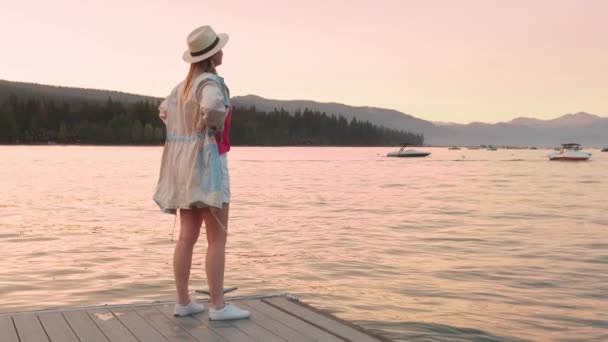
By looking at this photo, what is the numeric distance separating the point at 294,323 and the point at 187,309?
1.15 meters

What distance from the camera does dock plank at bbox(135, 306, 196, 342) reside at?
6.47 meters

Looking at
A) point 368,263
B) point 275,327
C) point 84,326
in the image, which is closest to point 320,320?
point 275,327

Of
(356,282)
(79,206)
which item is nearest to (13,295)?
(356,282)

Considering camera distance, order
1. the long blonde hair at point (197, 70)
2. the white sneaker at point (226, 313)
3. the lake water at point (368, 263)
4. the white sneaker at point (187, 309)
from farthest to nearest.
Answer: the lake water at point (368, 263)
the white sneaker at point (187, 309)
the white sneaker at point (226, 313)
the long blonde hair at point (197, 70)

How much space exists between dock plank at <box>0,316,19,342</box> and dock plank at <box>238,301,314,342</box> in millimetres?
2278

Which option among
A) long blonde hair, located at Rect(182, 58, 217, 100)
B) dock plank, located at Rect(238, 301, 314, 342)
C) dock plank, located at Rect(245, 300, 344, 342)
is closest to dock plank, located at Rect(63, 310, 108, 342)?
dock plank, located at Rect(238, 301, 314, 342)

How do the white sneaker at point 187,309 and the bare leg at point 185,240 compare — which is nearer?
the bare leg at point 185,240

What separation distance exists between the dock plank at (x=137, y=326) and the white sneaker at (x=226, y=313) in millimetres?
611

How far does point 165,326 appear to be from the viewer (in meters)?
6.88

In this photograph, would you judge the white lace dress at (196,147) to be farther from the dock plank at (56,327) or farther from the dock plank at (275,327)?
the dock plank at (56,327)

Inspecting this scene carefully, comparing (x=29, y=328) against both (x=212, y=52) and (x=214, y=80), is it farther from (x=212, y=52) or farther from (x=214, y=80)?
(x=212, y=52)

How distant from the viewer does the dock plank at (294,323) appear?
6.56 metres

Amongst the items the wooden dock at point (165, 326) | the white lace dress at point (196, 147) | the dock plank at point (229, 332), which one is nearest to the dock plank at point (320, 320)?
the wooden dock at point (165, 326)

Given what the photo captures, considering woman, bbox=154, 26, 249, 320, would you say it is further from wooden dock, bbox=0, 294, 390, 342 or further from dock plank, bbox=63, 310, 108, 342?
dock plank, bbox=63, 310, 108, 342
